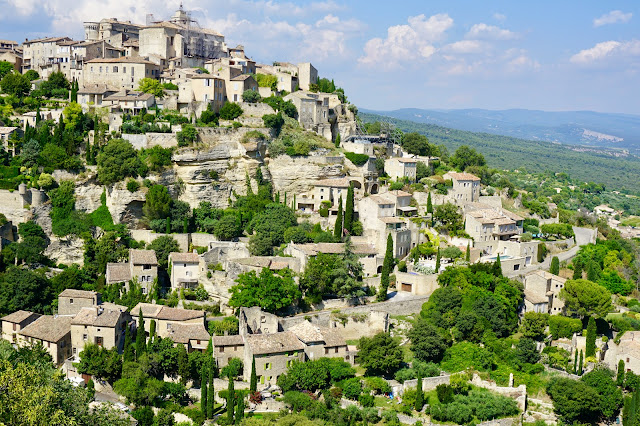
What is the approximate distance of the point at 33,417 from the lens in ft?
85.0

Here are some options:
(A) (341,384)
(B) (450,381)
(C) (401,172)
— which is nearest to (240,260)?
(A) (341,384)

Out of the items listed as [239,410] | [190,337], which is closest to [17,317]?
[190,337]

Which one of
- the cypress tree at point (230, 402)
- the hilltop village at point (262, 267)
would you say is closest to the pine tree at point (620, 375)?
the hilltop village at point (262, 267)

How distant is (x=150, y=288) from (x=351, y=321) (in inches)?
510

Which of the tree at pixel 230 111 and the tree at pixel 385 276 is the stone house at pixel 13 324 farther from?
the tree at pixel 230 111

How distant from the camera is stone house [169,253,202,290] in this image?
4691 centimetres

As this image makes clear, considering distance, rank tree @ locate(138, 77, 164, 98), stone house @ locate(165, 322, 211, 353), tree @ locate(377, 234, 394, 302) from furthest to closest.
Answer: tree @ locate(138, 77, 164, 98), tree @ locate(377, 234, 394, 302), stone house @ locate(165, 322, 211, 353)

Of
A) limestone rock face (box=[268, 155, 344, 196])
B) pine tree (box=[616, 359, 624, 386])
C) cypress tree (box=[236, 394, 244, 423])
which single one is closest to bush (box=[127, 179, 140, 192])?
limestone rock face (box=[268, 155, 344, 196])

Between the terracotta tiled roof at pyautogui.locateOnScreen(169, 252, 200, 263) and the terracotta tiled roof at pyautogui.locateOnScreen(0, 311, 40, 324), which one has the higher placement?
the terracotta tiled roof at pyautogui.locateOnScreen(169, 252, 200, 263)

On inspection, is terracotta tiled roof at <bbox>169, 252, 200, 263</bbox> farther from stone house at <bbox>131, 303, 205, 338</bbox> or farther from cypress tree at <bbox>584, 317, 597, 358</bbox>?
cypress tree at <bbox>584, 317, 597, 358</bbox>

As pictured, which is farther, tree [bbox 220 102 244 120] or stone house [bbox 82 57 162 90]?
stone house [bbox 82 57 162 90]

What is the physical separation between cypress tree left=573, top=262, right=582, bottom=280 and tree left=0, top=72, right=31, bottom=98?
154 ft

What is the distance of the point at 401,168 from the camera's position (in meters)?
62.0

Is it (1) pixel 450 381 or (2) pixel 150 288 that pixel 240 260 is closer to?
(2) pixel 150 288
